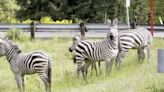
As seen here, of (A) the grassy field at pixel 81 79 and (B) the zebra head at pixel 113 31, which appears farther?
(B) the zebra head at pixel 113 31

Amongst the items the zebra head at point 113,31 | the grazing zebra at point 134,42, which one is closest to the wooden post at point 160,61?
the zebra head at point 113,31

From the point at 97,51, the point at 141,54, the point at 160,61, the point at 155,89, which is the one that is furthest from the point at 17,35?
the point at 160,61

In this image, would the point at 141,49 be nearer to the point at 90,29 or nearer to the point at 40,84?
the point at 40,84

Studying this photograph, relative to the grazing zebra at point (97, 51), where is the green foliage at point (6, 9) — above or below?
above

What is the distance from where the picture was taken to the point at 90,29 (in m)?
29.5

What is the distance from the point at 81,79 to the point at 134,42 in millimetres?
3118

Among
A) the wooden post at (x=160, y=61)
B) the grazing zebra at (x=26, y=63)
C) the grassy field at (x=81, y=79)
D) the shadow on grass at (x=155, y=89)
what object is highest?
the wooden post at (x=160, y=61)

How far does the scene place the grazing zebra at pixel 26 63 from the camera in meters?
14.4

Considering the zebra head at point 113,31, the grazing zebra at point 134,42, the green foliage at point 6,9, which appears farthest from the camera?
the green foliage at point 6,9

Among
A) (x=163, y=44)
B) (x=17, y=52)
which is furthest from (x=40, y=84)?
(x=163, y=44)

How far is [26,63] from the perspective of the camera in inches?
578

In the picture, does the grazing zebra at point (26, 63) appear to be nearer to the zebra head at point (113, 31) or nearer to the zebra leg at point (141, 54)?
the zebra head at point (113, 31)

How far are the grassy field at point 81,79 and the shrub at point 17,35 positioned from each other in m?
0.87

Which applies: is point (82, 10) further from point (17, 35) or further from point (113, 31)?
point (113, 31)
